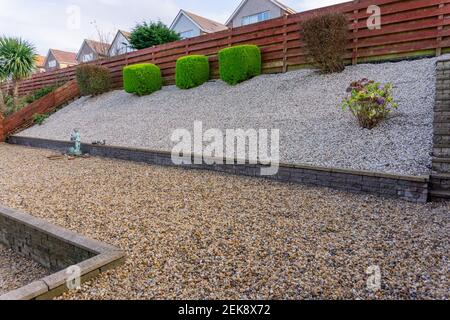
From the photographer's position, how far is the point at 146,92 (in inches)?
438

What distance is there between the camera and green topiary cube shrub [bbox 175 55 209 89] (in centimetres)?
1004

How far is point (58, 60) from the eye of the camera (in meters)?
37.9

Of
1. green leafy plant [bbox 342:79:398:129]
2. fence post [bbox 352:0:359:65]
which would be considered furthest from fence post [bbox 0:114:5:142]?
fence post [bbox 352:0:359:65]

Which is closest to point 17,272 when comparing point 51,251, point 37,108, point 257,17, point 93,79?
point 51,251

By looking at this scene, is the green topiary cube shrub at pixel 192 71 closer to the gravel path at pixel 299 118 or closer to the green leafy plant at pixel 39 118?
the gravel path at pixel 299 118

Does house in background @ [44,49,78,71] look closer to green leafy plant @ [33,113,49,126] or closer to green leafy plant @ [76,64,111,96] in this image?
green leafy plant @ [76,64,111,96]

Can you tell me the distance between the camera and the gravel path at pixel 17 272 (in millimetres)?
2949

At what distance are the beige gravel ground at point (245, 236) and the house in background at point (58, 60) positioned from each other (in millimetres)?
38857

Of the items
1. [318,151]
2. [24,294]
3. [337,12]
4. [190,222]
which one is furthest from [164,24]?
[24,294]

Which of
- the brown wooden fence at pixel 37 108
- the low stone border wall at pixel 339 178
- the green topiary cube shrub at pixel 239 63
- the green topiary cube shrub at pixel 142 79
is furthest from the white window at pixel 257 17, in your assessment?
the low stone border wall at pixel 339 178

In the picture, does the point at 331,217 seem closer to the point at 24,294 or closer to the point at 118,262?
the point at 118,262

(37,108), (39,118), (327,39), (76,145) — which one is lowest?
(76,145)

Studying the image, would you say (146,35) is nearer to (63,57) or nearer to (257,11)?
(257,11)

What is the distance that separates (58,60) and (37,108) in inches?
1192
